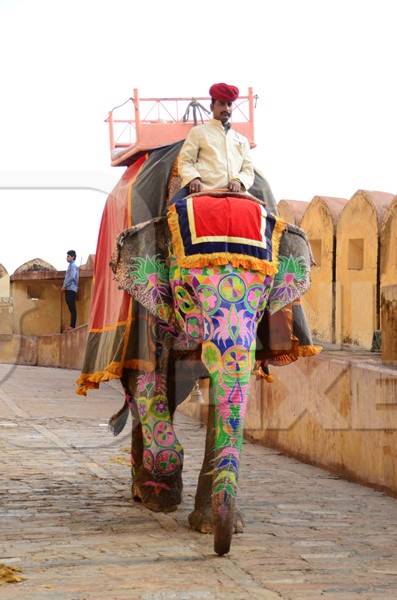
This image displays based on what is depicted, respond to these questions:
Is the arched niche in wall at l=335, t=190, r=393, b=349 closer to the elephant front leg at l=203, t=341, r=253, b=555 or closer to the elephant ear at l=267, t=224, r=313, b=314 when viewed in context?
the elephant ear at l=267, t=224, r=313, b=314

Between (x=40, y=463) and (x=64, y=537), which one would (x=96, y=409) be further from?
(x=64, y=537)

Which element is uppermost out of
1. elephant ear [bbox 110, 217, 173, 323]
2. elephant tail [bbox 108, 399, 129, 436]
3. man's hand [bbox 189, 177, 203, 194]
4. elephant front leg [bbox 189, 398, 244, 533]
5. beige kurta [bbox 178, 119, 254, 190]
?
beige kurta [bbox 178, 119, 254, 190]

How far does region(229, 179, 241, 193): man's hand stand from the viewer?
278 inches

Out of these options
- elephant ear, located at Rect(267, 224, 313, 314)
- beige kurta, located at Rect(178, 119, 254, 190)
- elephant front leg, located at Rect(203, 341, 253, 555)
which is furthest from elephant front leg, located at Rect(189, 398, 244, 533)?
beige kurta, located at Rect(178, 119, 254, 190)

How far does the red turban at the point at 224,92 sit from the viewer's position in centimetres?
716

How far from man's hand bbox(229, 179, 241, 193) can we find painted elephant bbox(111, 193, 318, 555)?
0.67 feet

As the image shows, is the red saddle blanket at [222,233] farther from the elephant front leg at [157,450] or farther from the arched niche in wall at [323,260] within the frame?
the arched niche in wall at [323,260]

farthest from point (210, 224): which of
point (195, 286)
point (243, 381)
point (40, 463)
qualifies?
point (40, 463)

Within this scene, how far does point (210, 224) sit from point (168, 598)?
7.40 feet

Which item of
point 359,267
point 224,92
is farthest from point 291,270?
point 359,267

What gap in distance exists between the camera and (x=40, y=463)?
9.70 metres

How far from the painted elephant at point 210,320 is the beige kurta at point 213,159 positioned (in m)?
0.34

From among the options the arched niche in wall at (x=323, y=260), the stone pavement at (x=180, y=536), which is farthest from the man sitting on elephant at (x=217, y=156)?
the arched niche in wall at (x=323, y=260)

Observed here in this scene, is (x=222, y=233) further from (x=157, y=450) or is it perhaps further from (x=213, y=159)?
(x=157, y=450)
